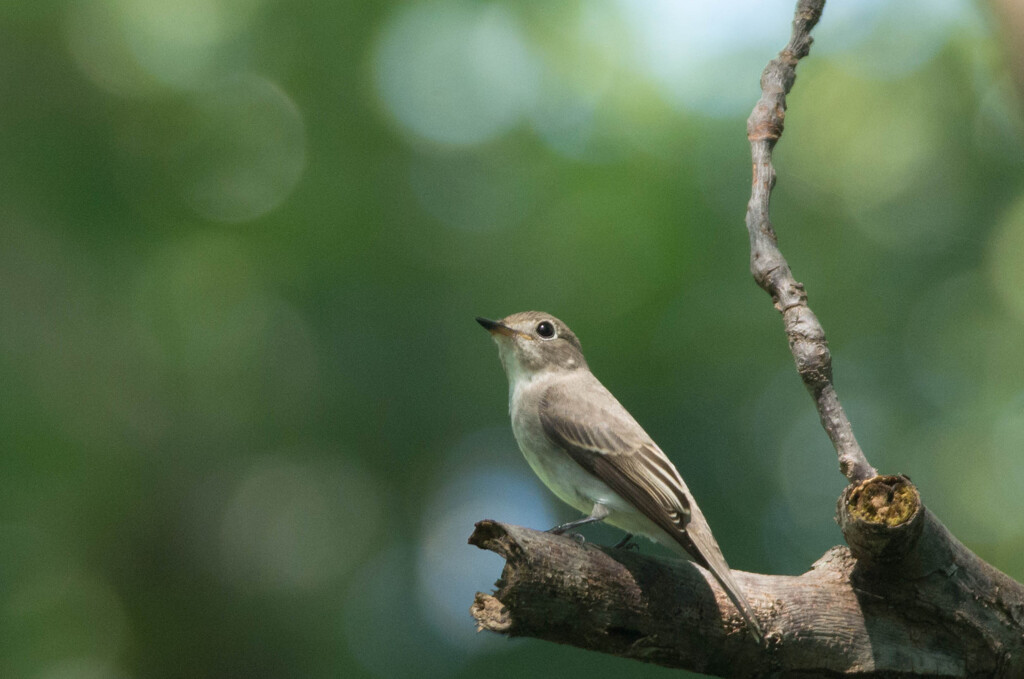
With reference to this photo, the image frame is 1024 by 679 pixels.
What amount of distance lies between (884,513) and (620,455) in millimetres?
1366

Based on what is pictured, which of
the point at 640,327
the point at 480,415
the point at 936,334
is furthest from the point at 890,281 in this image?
the point at 480,415

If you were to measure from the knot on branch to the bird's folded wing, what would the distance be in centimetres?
76

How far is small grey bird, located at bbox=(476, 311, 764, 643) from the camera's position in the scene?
402cm

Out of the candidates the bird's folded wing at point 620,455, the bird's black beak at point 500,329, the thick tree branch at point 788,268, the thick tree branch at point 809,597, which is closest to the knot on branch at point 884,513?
the thick tree branch at point 809,597

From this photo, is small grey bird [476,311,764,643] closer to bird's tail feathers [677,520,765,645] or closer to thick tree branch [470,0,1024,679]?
bird's tail feathers [677,520,765,645]

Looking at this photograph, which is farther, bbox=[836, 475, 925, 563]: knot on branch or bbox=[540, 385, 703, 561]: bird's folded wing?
bbox=[540, 385, 703, 561]: bird's folded wing

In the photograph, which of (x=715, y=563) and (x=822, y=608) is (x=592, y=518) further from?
(x=822, y=608)

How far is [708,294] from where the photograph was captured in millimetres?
11352

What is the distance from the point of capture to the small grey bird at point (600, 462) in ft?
13.2

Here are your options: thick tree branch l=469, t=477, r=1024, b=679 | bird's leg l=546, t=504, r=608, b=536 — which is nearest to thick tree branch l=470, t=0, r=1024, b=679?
thick tree branch l=469, t=477, r=1024, b=679

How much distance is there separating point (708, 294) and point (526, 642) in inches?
188

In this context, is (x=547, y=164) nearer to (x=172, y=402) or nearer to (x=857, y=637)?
(x=172, y=402)

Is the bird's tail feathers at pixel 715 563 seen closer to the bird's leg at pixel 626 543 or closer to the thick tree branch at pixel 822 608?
the thick tree branch at pixel 822 608

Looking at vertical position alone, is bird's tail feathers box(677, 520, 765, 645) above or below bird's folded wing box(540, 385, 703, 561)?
below
